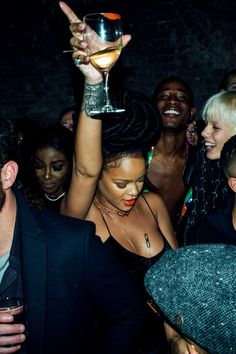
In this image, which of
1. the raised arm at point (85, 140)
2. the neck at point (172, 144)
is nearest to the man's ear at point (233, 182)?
the raised arm at point (85, 140)

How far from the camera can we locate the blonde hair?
10.2 ft

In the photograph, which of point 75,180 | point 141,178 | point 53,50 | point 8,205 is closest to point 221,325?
point 8,205

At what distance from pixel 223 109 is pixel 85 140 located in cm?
147

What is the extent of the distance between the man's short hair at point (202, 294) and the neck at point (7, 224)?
816 mm

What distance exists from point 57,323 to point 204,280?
0.89 m

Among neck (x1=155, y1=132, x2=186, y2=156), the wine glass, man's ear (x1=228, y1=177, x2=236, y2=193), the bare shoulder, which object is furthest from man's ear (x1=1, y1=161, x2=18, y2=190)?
neck (x1=155, y1=132, x2=186, y2=156)

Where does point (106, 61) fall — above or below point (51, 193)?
above

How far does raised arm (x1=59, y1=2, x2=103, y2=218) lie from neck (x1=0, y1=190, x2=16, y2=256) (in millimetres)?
447

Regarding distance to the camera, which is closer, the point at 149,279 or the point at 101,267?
the point at 149,279

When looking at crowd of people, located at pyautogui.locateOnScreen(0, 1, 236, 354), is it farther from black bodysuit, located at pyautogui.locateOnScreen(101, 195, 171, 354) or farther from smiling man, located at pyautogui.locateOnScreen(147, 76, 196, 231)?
smiling man, located at pyautogui.locateOnScreen(147, 76, 196, 231)

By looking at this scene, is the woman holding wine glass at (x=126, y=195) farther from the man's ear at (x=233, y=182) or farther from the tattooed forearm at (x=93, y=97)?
the man's ear at (x=233, y=182)

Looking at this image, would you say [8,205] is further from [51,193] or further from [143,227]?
[51,193]

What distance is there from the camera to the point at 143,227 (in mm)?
2721

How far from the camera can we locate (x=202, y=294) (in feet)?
3.91
